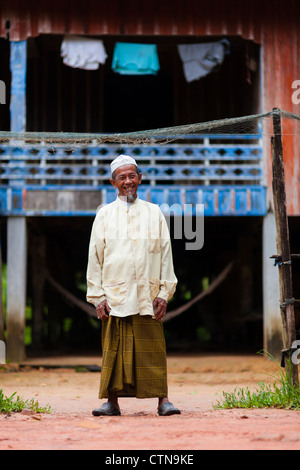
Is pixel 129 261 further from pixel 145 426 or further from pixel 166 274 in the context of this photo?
pixel 145 426

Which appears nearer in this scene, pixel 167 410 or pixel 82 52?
pixel 167 410

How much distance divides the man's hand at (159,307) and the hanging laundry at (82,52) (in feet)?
20.9

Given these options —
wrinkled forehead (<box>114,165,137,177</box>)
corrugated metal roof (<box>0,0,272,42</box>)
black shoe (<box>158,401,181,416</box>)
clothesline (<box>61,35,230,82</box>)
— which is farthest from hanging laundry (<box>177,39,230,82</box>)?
black shoe (<box>158,401,181,416</box>)

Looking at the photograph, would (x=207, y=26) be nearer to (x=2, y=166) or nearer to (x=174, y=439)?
(x=2, y=166)

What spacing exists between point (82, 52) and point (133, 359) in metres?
6.84

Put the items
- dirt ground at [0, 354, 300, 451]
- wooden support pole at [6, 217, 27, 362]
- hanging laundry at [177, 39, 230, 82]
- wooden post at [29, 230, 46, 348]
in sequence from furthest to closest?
wooden post at [29, 230, 46, 348]
hanging laundry at [177, 39, 230, 82]
wooden support pole at [6, 217, 27, 362]
dirt ground at [0, 354, 300, 451]

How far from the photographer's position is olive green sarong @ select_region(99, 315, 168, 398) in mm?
4758

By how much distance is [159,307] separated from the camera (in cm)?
488

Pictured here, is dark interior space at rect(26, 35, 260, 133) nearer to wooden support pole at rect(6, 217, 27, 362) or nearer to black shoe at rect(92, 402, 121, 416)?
wooden support pole at rect(6, 217, 27, 362)

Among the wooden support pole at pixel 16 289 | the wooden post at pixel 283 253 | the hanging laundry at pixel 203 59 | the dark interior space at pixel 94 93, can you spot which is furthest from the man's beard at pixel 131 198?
the dark interior space at pixel 94 93

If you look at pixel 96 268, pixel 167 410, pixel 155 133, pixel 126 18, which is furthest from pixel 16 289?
pixel 167 410
